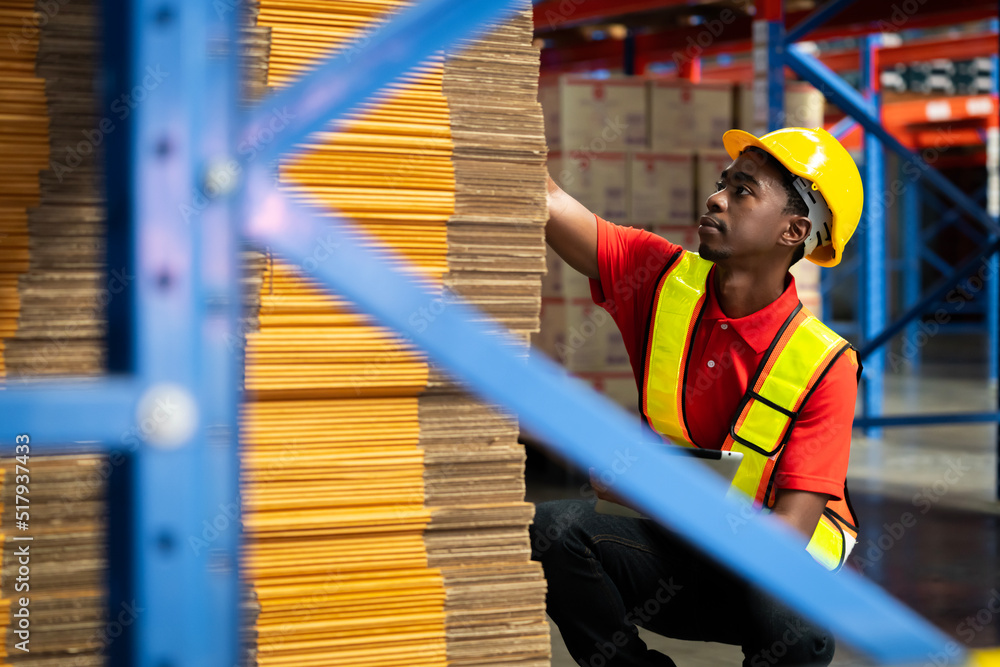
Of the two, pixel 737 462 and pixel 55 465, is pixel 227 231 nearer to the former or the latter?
pixel 55 465

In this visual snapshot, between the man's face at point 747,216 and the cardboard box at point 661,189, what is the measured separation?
413cm

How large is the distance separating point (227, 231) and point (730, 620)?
69.3 inches

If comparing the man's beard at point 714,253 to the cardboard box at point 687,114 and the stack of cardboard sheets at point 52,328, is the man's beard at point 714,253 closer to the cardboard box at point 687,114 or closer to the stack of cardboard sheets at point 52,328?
the stack of cardboard sheets at point 52,328

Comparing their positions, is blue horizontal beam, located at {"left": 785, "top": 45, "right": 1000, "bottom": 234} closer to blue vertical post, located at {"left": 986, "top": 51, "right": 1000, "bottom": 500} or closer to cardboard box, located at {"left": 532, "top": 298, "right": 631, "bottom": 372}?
cardboard box, located at {"left": 532, "top": 298, "right": 631, "bottom": 372}

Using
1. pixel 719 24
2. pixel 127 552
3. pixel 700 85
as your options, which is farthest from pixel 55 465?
pixel 719 24

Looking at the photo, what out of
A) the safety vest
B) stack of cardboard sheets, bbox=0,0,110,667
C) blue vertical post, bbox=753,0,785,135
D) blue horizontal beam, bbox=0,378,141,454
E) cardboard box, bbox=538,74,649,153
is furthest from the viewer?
cardboard box, bbox=538,74,649,153

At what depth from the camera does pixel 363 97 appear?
1.56m

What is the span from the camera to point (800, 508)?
2568mm

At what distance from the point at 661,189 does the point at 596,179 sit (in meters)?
0.45

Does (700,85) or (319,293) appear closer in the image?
(319,293)

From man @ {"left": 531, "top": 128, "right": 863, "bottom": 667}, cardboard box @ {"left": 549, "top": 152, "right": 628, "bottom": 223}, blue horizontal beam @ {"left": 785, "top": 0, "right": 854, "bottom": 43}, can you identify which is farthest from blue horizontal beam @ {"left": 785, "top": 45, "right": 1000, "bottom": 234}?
man @ {"left": 531, "top": 128, "right": 863, "bottom": 667}

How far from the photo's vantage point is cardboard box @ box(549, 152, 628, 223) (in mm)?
6910

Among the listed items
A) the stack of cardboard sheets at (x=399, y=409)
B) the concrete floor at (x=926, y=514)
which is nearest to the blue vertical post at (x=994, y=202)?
the concrete floor at (x=926, y=514)

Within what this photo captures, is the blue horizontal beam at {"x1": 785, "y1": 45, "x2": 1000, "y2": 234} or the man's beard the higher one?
the blue horizontal beam at {"x1": 785, "y1": 45, "x2": 1000, "y2": 234}
